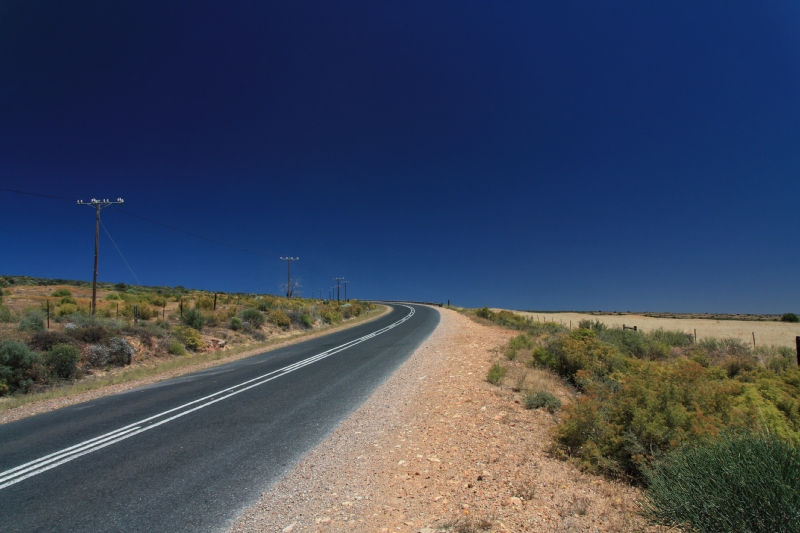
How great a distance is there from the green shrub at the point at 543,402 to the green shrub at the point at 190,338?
18.6m

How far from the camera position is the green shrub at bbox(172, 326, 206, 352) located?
68.7 feet

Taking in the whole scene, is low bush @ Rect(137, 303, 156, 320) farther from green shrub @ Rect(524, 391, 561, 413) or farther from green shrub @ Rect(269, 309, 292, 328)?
green shrub @ Rect(524, 391, 561, 413)

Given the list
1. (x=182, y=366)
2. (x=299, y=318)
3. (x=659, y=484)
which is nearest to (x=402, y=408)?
(x=659, y=484)

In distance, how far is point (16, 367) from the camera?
1286 centimetres

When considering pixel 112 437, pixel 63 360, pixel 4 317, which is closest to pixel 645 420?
pixel 112 437

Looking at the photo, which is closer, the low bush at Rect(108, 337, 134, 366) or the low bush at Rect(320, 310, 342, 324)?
the low bush at Rect(108, 337, 134, 366)

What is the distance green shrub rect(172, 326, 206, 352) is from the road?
32.8 feet

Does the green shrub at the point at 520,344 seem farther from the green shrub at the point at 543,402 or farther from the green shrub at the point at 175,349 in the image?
the green shrub at the point at 175,349

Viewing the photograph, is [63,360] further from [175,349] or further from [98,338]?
[175,349]

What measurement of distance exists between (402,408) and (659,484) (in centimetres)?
539

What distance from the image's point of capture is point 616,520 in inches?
147

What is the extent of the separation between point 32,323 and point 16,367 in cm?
503

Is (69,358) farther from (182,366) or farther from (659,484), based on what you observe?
(659,484)

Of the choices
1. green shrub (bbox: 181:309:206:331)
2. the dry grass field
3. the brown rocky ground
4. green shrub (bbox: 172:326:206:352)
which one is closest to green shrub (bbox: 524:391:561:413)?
the brown rocky ground
